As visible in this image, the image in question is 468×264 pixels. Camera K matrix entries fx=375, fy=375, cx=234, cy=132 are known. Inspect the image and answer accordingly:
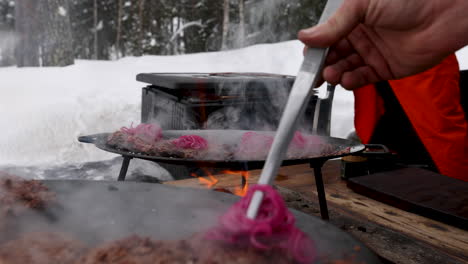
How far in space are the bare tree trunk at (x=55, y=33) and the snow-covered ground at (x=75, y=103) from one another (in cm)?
64

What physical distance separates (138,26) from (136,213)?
16.4 metres

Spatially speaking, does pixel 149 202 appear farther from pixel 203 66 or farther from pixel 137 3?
pixel 137 3

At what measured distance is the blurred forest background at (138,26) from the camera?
8.49 meters

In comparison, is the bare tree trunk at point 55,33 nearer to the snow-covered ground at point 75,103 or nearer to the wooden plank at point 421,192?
the snow-covered ground at point 75,103

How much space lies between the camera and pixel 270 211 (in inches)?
36.4

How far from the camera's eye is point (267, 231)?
0.88m

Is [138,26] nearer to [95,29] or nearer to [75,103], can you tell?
[95,29]

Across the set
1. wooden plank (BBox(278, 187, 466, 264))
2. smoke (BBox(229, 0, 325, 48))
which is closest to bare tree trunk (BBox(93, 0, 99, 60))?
smoke (BBox(229, 0, 325, 48))

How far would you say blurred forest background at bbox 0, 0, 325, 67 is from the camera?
8492 mm

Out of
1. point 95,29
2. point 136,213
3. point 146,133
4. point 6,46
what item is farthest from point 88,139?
point 95,29

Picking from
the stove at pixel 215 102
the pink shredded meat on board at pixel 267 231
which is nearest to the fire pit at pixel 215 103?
the stove at pixel 215 102

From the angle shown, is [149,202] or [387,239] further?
[387,239]

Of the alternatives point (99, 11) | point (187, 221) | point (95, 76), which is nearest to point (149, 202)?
point (187, 221)

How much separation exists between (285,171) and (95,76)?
632cm
